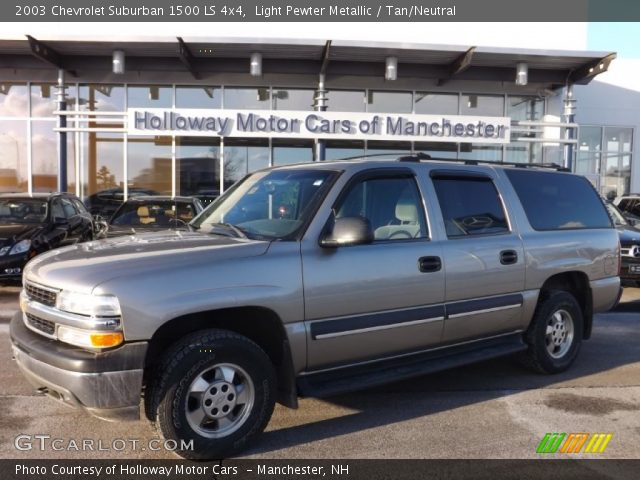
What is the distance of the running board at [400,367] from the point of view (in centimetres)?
385

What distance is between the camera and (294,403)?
3703mm

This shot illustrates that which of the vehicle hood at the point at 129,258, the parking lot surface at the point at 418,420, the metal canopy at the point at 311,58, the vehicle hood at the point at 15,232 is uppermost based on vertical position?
the metal canopy at the point at 311,58

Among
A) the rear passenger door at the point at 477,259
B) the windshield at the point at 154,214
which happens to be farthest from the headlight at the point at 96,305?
the windshield at the point at 154,214

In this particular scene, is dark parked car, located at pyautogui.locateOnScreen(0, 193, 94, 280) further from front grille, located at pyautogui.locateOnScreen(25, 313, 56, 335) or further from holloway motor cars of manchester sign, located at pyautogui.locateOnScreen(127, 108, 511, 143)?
front grille, located at pyautogui.locateOnScreen(25, 313, 56, 335)

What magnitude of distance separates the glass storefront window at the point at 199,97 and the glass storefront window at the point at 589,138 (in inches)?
483

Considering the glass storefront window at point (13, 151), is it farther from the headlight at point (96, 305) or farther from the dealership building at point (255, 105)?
the headlight at point (96, 305)

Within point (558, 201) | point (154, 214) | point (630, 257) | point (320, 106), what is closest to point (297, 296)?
point (558, 201)

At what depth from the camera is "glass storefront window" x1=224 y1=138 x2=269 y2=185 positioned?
1681 centimetres

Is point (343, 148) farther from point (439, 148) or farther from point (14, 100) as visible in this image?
point (14, 100)

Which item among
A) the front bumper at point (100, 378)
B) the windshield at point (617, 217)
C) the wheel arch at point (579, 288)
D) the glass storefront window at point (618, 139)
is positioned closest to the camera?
the front bumper at point (100, 378)

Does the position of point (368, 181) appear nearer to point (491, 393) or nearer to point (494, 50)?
point (491, 393)

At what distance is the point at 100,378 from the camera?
315cm

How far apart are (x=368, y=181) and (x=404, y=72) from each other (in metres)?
12.6

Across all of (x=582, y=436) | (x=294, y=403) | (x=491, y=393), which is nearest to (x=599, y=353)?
(x=491, y=393)
